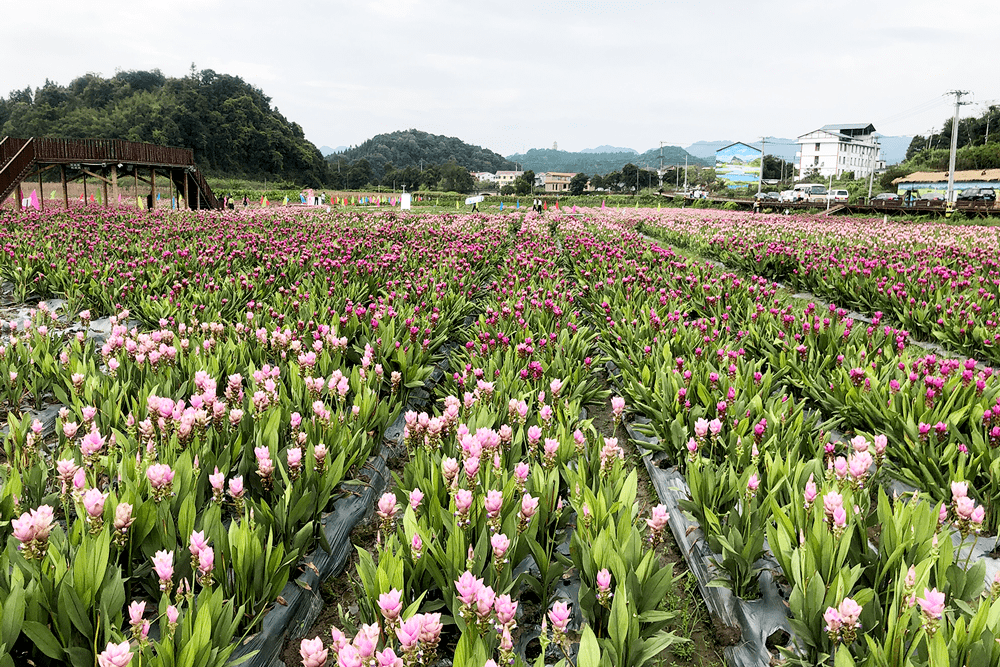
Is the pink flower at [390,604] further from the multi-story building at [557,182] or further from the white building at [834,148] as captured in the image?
the multi-story building at [557,182]

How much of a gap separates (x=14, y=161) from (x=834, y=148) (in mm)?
139001

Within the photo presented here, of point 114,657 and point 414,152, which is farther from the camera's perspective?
point 414,152

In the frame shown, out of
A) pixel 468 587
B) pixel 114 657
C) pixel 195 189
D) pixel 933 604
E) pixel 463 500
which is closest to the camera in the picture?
pixel 114 657

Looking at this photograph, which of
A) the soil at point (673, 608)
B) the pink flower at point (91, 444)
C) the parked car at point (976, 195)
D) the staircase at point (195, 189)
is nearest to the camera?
the soil at point (673, 608)

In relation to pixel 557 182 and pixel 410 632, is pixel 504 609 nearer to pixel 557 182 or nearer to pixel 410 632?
pixel 410 632

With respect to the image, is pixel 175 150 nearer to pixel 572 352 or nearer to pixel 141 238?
pixel 141 238

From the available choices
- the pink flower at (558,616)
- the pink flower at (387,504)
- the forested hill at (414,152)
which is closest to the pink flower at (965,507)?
the pink flower at (558,616)

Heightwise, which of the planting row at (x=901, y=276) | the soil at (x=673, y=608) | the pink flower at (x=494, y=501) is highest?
the planting row at (x=901, y=276)

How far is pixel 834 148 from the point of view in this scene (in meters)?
126

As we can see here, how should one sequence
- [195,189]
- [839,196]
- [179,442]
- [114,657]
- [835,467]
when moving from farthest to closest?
[839,196] → [195,189] → [179,442] → [835,467] → [114,657]

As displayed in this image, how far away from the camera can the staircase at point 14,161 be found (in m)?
19.5

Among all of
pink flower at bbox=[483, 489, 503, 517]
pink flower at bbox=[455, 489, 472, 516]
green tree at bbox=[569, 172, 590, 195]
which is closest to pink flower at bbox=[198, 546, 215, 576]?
pink flower at bbox=[455, 489, 472, 516]


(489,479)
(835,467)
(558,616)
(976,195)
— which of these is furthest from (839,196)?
(558,616)

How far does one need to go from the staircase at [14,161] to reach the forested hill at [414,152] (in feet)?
377
